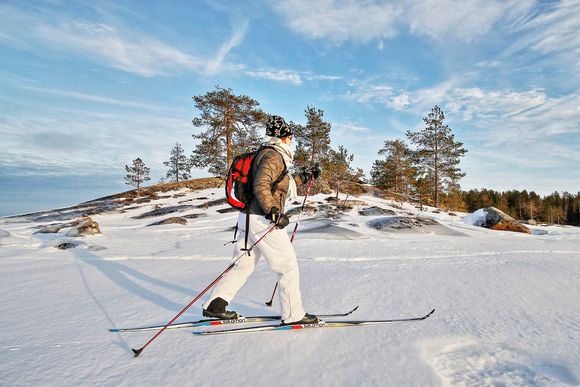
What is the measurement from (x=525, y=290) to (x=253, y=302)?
148 inches

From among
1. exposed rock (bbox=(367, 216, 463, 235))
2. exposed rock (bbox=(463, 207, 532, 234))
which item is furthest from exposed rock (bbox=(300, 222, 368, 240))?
exposed rock (bbox=(463, 207, 532, 234))

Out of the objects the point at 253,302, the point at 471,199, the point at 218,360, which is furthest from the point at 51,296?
the point at 471,199

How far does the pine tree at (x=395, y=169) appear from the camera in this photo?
31913mm

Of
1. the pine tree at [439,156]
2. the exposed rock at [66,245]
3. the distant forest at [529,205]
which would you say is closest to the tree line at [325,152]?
the pine tree at [439,156]

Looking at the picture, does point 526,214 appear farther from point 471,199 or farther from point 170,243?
point 170,243

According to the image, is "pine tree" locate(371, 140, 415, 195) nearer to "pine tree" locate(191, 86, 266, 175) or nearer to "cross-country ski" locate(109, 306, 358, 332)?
"pine tree" locate(191, 86, 266, 175)

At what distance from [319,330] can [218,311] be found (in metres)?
1.05

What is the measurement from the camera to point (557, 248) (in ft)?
26.8

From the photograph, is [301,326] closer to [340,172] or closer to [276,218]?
[276,218]

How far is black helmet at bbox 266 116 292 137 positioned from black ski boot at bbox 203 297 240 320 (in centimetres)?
186

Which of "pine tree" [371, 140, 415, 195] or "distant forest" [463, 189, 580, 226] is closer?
"pine tree" [371, 140, 415, 195]

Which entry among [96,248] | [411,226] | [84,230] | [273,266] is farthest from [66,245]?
[411,226]

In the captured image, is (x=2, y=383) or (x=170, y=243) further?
(x=170, y=243)

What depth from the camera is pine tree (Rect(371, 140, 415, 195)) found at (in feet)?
105
